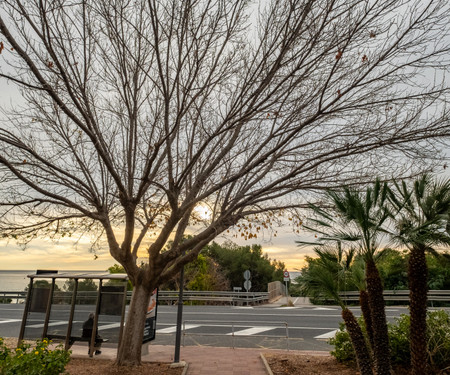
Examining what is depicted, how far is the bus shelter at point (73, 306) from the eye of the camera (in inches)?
372

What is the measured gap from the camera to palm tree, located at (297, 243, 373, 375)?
6.16m

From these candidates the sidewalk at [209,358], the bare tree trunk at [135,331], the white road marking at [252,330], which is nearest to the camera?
the sidewalk at [209,358]

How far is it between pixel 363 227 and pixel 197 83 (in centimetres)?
418

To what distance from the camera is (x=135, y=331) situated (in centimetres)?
763

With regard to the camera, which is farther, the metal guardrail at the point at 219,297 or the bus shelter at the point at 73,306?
the metal guardrail at the point at 219,297

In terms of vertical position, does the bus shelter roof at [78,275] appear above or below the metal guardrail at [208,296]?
above

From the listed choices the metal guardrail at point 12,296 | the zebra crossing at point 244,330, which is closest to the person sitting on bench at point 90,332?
the zebra crossing at point 244,330

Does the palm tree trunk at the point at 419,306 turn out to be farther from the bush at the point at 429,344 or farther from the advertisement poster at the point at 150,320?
→ the advertisement poster at the point at 150,320

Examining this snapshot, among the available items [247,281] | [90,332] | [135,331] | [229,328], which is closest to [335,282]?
[135,331]

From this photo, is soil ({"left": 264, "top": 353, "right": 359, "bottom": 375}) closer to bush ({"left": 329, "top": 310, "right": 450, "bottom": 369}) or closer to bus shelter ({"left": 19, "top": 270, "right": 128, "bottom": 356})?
bush ({"left": 329, "top": 310, "right": 450, "bottom": 369})

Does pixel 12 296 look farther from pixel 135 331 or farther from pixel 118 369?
pixel 118 369

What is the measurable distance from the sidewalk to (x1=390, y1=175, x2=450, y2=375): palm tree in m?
3.00

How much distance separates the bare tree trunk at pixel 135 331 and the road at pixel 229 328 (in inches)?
81.5

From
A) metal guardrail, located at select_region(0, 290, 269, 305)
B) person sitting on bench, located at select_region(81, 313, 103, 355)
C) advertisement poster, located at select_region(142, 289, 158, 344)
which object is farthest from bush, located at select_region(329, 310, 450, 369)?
metal guardrail, located at select_region(0, 290, 269, 305)
